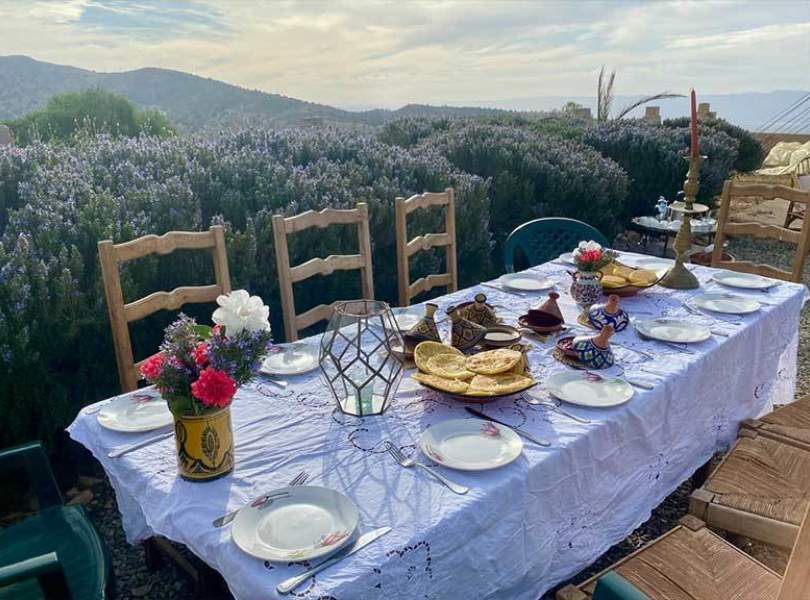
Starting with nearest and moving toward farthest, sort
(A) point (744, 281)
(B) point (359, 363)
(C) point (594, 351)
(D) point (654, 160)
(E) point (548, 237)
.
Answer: (B) point (359, 363), (C) point (594, 351), (A) point (744, 281), (E) point (548, 237), (D) point (654, 160)

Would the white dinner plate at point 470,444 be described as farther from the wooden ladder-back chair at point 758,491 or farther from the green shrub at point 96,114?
the green shrub at point 96,114

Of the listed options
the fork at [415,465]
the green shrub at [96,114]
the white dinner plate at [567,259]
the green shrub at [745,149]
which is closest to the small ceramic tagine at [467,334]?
the fork at [415,465]

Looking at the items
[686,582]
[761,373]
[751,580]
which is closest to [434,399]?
[686,582]

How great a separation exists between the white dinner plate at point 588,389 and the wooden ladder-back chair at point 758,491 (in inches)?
17.2

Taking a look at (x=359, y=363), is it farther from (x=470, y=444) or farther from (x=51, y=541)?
(x=51, y=541)

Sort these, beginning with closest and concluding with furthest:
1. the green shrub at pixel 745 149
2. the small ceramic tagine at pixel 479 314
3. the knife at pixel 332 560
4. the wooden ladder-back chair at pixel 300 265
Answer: the knife at pixel 332 560 < the small ceramic tagine at pixel 479 314 < the wooden ladder-back chair at pixel 300 265 < the green shrub at pixel 745 149

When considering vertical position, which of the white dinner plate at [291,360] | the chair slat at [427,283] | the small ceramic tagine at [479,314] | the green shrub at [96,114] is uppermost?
the green shrub at [96,114]

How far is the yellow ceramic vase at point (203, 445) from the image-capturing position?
1.19 m

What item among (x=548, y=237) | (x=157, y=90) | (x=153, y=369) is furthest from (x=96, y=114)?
(x=153, y=369)

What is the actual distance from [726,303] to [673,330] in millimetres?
414

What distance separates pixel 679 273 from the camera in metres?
2.53

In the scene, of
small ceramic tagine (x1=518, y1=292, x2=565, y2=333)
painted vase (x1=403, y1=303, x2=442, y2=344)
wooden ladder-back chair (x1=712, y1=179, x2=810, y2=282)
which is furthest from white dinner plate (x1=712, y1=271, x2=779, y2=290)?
painted vase (x1=403, y1=303, x2=442, y2=344)

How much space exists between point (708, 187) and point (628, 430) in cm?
621

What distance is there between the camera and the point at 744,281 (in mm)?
2543
